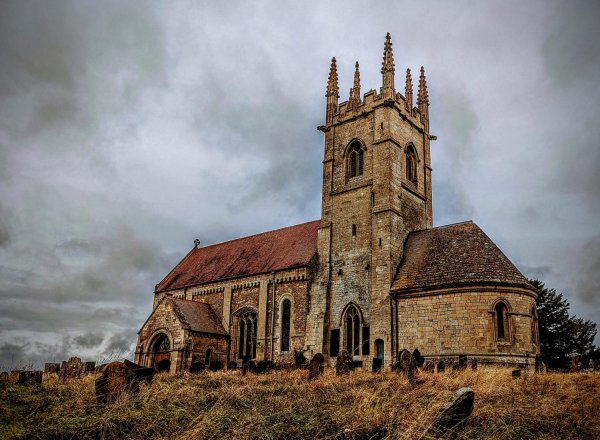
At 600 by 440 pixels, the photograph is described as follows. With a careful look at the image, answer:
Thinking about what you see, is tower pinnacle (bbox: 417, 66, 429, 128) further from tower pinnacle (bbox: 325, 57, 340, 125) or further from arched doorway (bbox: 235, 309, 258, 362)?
arched doorway (bbox: 235, 309, 258, 362)

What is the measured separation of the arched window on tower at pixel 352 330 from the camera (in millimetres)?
28203

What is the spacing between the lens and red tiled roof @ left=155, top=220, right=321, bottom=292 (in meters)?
33.4

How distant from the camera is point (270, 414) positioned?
9609mm

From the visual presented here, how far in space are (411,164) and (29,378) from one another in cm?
2469

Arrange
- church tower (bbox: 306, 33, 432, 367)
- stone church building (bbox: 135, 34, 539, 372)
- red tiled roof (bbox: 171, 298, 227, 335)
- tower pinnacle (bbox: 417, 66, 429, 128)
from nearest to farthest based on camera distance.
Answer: stone church building (bbox: 135, 34, 539, 372) < church tower (bbox: 306, 33, 432, 367) < red tiled roof (bbox: 171, 298, 227, 335) < tower pinnacle (bbox: 417, 66, 429, 128)

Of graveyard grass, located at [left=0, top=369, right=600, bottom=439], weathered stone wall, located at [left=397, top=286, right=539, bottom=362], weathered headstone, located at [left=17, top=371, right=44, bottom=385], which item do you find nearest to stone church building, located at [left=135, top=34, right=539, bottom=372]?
weathered stone wall, located at [left=397, top=286, right=539, bottom=362]

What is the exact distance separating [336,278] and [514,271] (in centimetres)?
967

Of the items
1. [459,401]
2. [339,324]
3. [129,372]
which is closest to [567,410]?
[459,401]

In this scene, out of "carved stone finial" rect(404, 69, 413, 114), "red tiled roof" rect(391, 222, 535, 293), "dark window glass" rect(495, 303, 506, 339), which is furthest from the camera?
"carved stone finial" rect(404, 69, 413, 114)

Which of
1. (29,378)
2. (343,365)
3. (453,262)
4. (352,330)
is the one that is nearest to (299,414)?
(343,365)

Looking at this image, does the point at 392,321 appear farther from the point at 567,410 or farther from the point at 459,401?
the point at 459,401

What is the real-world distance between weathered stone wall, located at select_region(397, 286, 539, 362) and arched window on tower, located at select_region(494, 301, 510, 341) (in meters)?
0.17

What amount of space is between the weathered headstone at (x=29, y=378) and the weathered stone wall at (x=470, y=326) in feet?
54.2

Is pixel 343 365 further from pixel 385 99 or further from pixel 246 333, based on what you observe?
pixel 385 99
